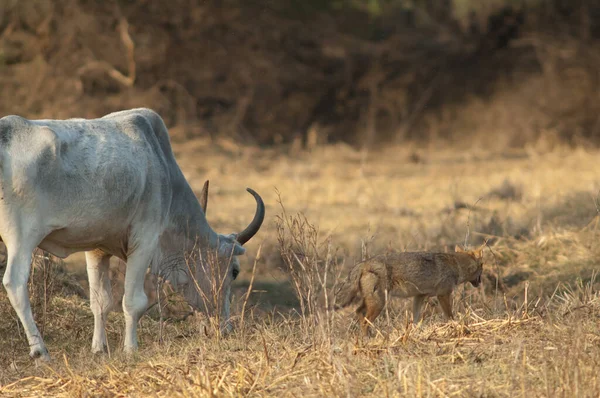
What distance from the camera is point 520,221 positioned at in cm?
1255

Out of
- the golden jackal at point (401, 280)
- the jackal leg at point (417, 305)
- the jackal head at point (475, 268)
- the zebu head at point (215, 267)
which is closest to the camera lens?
the golden jackal at point (401, 280)

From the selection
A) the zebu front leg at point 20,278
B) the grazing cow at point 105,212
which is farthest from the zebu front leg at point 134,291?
the zebu front leg at point 20,278

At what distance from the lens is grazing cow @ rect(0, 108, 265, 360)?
6.56 m

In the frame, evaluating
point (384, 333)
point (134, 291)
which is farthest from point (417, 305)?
point (134, 291)

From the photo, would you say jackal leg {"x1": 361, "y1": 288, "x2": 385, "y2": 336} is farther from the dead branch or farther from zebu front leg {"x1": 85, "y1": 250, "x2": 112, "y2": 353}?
the dead branch

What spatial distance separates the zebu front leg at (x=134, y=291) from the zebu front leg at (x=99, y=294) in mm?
229

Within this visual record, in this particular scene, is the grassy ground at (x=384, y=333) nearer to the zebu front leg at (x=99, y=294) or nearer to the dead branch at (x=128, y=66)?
the zebu front leg at (x=99, y=294)

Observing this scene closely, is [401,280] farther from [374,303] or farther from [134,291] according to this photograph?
[134,291]

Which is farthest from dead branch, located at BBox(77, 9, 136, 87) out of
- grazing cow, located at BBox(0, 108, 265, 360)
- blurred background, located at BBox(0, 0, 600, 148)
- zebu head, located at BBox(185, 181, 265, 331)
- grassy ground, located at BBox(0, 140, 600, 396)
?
zebu head, located at BBox(185, 181, 265, 331)

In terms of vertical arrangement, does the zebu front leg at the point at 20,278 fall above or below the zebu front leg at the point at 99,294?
above

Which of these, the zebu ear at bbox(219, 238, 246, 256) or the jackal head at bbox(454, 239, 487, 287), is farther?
the jackal head at bbox(454, 239, 487, 287)

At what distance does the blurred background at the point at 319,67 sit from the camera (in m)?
21.8

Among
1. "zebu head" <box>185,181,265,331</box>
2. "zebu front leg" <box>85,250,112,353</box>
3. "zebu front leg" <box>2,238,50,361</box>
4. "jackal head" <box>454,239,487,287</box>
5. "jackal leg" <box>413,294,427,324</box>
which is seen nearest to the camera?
"zebu front leg" <box>2,238,50,361</box>

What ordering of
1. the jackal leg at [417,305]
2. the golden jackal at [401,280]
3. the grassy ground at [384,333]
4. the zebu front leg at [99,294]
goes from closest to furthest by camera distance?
the grassy ground at [384,333] < the zebu front leg at [99,294] < the golden jackal at [401,280] < the jackal leg at [417,305]
